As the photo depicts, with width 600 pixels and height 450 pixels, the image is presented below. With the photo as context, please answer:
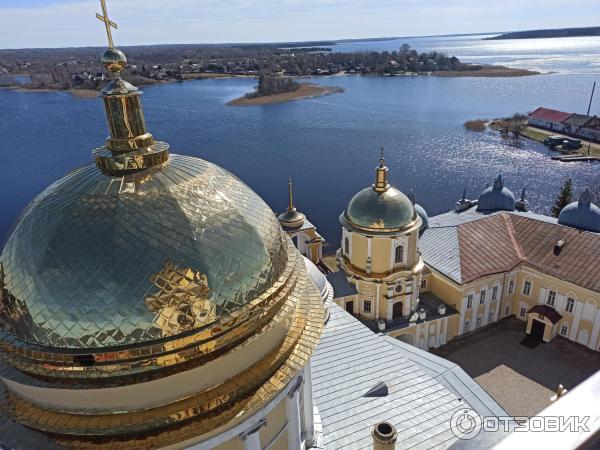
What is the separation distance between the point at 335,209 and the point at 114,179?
3388 cm

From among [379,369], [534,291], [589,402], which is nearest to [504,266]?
[534,291]

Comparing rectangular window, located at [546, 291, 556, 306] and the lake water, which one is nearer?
rectangular window, located at [546, 291, 556, 306]

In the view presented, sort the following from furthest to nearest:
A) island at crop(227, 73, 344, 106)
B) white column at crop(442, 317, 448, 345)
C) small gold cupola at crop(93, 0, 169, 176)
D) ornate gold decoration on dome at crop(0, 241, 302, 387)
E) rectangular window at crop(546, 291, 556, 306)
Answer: island at crop(227, 73, 344, 106)
rectangular window at crop(546, 291, 556, 306)
white column at crop(442, 317, 448, 345)
small gold cupola at crop(93, 0, 169, 176)
ornate gold decoration on dome at crop(0, 241, 302, 387)

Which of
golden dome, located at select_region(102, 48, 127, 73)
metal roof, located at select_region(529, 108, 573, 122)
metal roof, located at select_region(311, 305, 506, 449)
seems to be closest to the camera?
golden dome, located at select_region(102, 48, 127, 73)

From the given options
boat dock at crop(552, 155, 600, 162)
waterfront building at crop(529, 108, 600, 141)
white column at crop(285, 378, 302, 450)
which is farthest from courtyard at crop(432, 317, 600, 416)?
waterfront building at crop(529, 108, 600, 141)

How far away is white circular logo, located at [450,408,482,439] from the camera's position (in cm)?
1120

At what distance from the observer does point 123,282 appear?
5223 millimetres

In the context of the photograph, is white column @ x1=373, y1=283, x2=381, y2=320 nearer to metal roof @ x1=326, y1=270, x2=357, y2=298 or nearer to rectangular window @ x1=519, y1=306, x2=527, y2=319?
metal roof @ x1=326, y1=270, x2=357, y2=298

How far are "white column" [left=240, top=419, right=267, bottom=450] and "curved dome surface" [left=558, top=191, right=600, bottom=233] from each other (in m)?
21.9

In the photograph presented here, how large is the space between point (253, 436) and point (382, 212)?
12.9 metres

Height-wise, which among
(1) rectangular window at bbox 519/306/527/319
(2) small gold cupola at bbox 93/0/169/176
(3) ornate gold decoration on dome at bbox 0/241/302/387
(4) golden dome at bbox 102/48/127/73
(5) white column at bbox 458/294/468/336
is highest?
(4) golden dome at bbox 102/48/127/73

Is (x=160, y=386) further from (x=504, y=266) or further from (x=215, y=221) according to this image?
(x=504, y=266)

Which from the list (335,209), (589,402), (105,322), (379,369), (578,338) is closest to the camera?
(589,402)

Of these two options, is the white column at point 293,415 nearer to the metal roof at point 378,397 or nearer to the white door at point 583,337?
the metal roof at point 378,397
